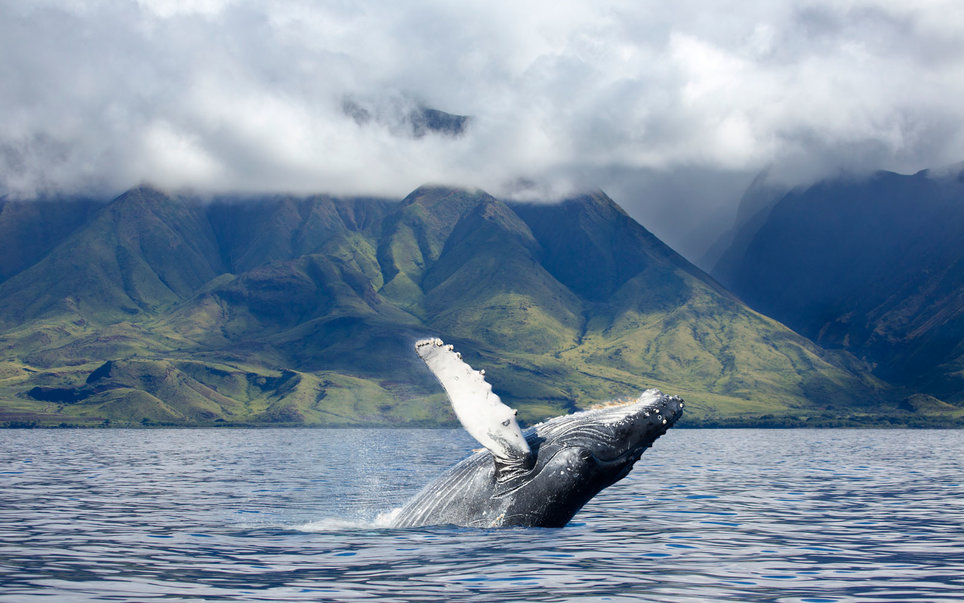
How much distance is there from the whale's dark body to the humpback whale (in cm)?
1

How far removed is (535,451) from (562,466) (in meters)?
0.48

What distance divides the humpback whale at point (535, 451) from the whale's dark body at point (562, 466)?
15mm

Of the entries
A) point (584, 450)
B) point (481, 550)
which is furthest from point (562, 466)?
point (481, 550)

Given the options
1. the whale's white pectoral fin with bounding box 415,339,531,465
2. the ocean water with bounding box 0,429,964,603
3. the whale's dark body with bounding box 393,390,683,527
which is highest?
the whale's white pectoral fin with bounding box 415,339,531,465

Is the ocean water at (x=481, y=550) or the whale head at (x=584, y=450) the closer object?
the ocean water at (x=481, y=550)

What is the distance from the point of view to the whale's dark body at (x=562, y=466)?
13953 mm

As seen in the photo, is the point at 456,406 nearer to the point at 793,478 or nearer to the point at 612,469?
the point at 612,469

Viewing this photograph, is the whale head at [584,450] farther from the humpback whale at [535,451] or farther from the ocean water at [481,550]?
the ocean water at [481,550]

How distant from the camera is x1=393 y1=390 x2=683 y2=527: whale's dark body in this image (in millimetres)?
13953

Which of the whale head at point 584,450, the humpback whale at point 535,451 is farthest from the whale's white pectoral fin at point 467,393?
the whale head at point 584,450

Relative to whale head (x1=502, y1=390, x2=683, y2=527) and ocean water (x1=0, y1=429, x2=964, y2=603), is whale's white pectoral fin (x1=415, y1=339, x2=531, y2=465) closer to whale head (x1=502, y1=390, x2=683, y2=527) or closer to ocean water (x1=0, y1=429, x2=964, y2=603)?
whale head (x1=502, y1=390, x2=683, y2=527)

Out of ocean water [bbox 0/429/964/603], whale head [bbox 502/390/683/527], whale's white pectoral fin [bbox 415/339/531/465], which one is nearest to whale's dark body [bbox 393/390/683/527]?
whale head [bbox 502/390/683/527]

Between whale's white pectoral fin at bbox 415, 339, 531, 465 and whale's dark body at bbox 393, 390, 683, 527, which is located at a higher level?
whale's white pectoral fin at bbox 415, 339, 531, 465

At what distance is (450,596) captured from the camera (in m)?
11.1
